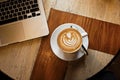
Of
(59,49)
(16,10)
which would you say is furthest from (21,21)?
(59,49)

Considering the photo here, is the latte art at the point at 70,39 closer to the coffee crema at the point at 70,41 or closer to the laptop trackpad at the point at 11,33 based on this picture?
the coffee crema at the point at 70,41

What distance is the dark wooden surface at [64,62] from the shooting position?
0.85 meters

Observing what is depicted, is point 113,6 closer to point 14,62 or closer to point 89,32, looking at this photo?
point 89,32

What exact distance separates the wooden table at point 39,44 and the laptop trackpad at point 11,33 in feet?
0.07

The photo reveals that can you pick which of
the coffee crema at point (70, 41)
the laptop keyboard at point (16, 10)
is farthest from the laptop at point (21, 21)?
the coffee crema at point (70, 41)

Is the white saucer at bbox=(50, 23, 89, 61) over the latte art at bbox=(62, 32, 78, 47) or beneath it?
beneath

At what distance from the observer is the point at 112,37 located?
2.85ft

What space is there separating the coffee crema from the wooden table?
0.36 ft

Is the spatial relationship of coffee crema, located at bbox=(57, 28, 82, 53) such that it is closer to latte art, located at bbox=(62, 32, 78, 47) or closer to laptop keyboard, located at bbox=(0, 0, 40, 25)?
latte art, located at bbox=(62, 32, 78, 47)

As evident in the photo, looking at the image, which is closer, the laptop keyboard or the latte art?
the latte art

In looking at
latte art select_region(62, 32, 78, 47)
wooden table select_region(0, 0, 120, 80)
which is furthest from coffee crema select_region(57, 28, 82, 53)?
wooden table select_region(0, 0, 120, 80)

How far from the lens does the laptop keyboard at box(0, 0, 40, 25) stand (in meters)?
0.88

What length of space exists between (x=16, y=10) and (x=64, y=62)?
0.89ft

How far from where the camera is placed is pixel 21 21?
2.93 feet
